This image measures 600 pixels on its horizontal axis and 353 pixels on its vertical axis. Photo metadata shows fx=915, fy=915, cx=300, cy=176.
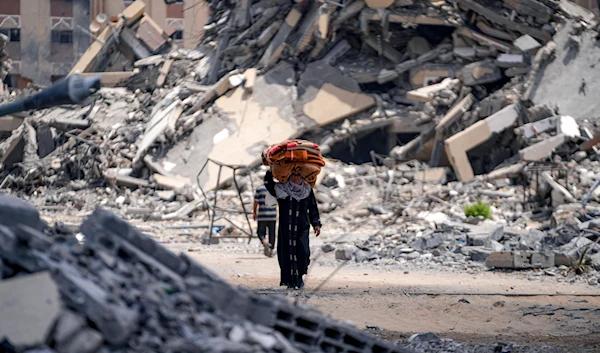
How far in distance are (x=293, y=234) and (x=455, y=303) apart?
5.10 feet

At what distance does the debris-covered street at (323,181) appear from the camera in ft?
11.6

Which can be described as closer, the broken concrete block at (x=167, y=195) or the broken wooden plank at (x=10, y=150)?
the broken concrete block at (x=167, y=195)

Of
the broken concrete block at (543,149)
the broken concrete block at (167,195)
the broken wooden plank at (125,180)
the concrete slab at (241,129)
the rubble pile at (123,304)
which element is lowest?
the broken wooden plank at (125,180)

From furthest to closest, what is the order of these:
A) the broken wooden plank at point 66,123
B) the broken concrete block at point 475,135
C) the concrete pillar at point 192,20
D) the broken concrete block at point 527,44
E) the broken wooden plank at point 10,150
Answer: the concrete pillar at point 192,20
the broken wooden plank at point 66,123
the broken wooden plank at point 10,150
the broken concrete block at point 527,44
the broken concrete block at point 475,135

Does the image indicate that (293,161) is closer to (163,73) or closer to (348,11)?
(348,11)

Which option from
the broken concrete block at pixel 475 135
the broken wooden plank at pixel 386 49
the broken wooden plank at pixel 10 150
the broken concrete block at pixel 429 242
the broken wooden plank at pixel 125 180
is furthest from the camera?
the broken wooden plank at pixel 10 150

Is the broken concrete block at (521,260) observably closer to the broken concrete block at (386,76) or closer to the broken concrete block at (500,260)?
the broken concrete block at (500,260)

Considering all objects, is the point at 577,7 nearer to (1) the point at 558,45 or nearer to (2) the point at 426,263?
(1) the point at 558,45

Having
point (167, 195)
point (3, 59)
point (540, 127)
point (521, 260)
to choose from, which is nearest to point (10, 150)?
point (167, 195)

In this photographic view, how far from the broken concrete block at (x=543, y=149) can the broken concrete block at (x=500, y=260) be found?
6.47 meters

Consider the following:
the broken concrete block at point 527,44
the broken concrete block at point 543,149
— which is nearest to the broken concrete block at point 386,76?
the broken concrete block at point 527,44

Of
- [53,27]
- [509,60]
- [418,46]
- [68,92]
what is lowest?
[53,27]

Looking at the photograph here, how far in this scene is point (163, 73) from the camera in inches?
999

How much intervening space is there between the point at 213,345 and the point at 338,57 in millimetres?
19659
